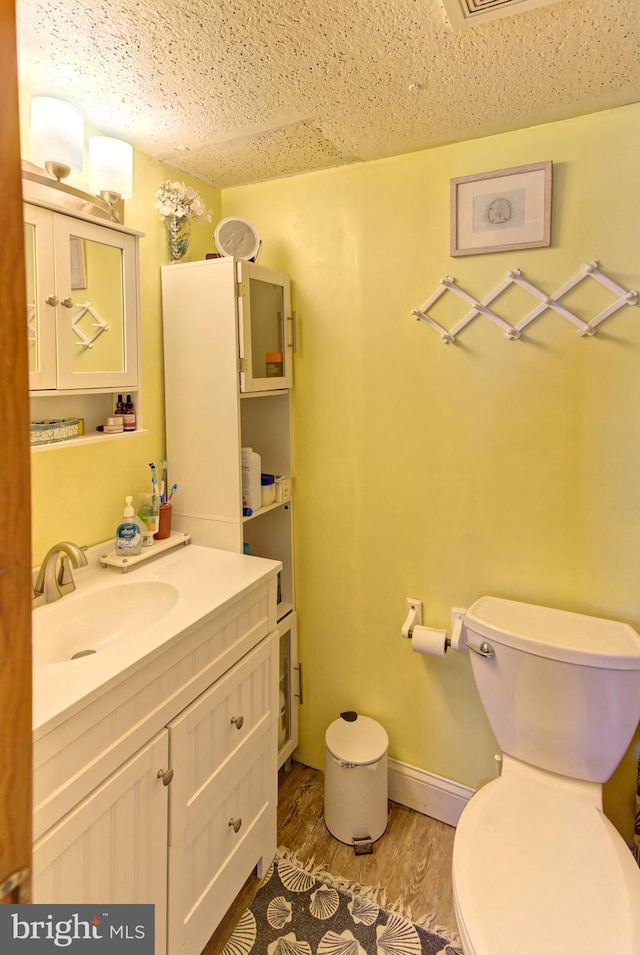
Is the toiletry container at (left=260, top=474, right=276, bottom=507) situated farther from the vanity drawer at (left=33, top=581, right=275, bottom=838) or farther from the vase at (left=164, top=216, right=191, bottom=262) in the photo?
the vase at (left=164, top=216, right=191, bottom=262)

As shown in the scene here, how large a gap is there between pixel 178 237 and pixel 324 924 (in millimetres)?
2077

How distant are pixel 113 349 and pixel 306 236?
2.70 ft

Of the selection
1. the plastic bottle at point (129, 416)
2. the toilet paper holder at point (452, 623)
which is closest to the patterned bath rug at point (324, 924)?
the toilet paper holder at point (452, 623)

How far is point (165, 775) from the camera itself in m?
1.16

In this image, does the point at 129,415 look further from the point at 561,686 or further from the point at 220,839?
the point at 561,686

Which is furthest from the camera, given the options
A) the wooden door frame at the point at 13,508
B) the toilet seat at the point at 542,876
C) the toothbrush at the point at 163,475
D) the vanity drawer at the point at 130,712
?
the toothbrush at the point at 163,475

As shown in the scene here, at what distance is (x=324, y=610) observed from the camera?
1996 mm

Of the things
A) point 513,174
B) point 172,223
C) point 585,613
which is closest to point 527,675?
point 585,613

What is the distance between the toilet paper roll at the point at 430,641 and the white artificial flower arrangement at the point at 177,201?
153 cm

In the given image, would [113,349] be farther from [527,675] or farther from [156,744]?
[527,675]

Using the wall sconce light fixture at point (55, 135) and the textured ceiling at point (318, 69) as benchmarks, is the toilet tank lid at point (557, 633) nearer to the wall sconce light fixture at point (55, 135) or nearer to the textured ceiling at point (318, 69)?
the textured ceiling at point (318, 69)

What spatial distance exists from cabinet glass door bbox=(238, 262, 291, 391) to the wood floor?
1.46 meters

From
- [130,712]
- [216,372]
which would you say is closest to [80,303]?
[216,372]

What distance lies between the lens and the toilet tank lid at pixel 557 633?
1.34 metres
